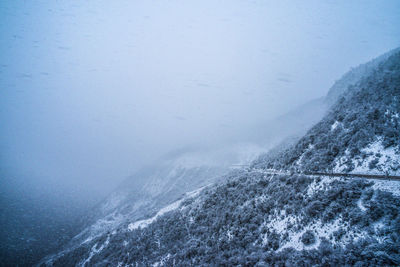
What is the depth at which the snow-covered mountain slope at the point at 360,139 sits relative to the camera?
14125 millimetres

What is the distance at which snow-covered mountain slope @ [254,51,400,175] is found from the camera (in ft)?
46.3

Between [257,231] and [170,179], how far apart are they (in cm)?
6350

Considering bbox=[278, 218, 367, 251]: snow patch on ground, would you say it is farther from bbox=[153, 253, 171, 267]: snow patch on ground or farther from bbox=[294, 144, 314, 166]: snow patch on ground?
bbox=[153, 253, 171, 267]: snow patch on ground

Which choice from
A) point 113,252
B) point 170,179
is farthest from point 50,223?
point 113,252

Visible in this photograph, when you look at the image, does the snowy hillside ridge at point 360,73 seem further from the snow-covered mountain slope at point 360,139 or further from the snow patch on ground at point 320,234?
the snow patch on ground at point 320,234

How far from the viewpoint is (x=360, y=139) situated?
16.5 meters

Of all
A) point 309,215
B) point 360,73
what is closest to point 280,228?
point 309,215

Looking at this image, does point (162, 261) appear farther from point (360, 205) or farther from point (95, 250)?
point (95, 250)

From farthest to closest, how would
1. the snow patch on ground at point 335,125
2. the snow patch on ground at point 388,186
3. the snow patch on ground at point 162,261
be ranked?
1. the snow patch on ground at point 335,125
2. the snow patch on ground at point 162,261
3. the snow patch on ground at point 388,186

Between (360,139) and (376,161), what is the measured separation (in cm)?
361

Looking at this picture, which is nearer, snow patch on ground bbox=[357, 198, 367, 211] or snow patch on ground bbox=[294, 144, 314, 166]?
snow patch on ground bbox=[357, 198, 367, 211]

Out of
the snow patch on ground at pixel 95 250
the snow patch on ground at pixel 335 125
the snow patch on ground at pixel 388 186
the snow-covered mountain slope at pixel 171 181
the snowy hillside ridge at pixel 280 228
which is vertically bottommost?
the snow-covered mountain slope at pixel 171 181

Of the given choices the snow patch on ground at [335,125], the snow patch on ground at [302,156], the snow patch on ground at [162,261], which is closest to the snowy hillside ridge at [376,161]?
the snow patch on ground at [302,156]

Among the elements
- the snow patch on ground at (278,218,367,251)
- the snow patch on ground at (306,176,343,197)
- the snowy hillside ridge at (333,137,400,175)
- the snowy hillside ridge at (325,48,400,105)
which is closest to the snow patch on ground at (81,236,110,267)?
the snow patch on ground at (278,218,367,251)
